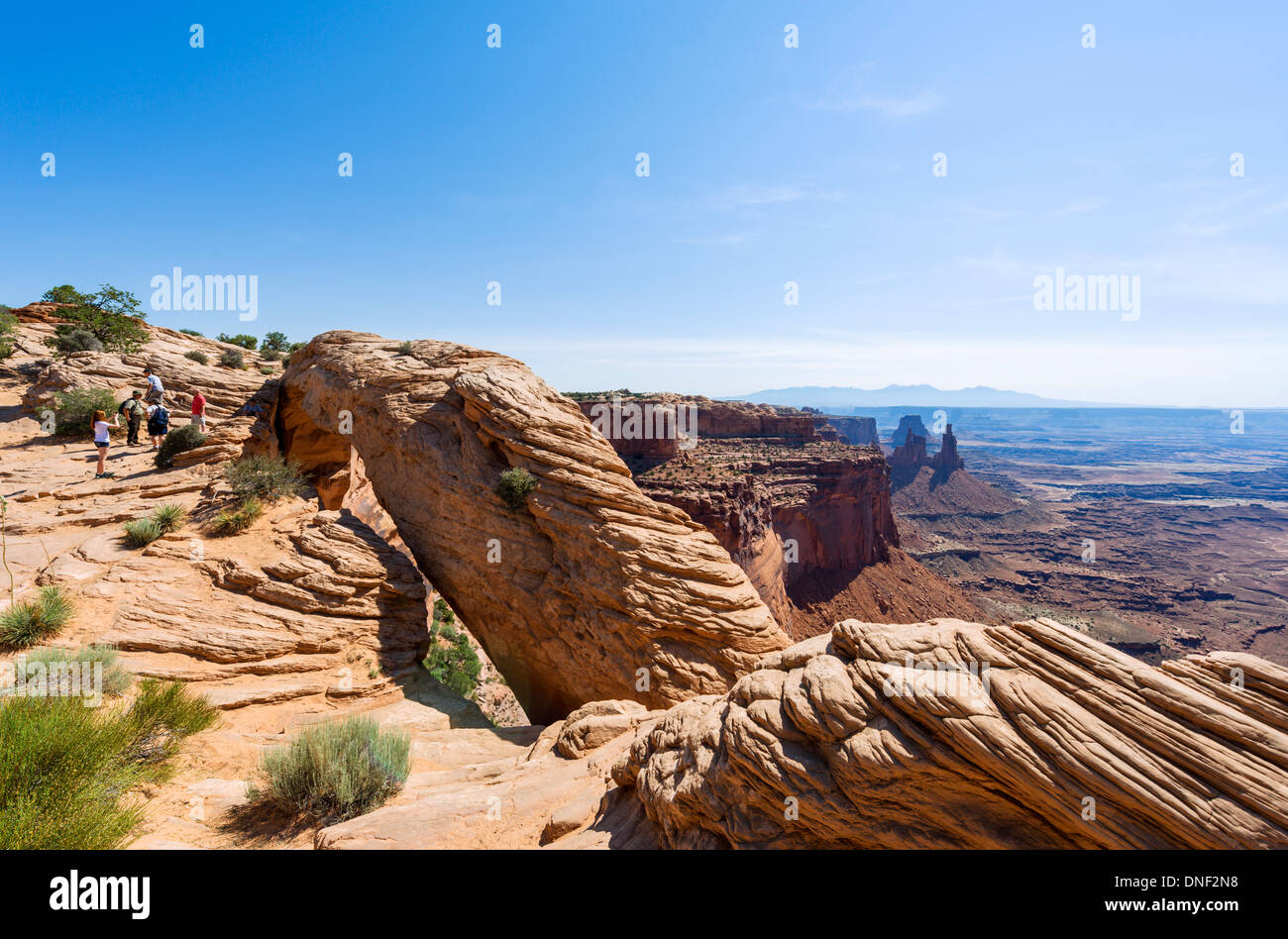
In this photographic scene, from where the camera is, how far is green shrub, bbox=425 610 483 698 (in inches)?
692

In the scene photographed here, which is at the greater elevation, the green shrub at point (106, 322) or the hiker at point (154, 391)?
the green shrub at point (106, 322)

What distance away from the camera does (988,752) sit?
3.86 metres

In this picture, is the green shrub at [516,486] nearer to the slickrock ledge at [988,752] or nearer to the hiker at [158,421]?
the slickrock ledge at [988,752]

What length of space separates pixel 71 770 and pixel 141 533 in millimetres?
8177

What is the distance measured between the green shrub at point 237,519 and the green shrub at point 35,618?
10.4 feet

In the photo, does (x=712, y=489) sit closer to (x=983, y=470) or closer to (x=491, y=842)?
(x=491, y=842)

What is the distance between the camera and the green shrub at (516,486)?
12542mm

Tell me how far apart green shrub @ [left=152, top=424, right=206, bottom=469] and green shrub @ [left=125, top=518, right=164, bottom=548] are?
4874 mm

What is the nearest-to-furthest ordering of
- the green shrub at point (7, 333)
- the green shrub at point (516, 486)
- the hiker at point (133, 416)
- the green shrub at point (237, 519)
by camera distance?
the green shrub at point (237, 519) < the green shrub at point (516, 486) < the hiker at point (133, 416) < the green shrub at point (7, 333)

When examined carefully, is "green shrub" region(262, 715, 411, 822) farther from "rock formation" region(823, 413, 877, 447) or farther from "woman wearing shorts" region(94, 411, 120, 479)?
"rock formation" region(823, 413, 877, 447)

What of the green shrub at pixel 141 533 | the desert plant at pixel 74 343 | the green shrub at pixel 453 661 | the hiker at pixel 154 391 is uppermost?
the desert plant at pixel 74 343

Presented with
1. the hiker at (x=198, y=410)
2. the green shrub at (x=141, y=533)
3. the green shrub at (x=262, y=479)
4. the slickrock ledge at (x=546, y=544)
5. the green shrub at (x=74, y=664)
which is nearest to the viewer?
the green shrub at (x=74, y=664)

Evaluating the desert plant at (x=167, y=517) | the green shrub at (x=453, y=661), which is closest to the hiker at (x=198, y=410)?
the desert plant at (x=167, y=517)

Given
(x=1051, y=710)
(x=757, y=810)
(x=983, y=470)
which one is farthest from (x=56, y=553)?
(x=983, y=470)
